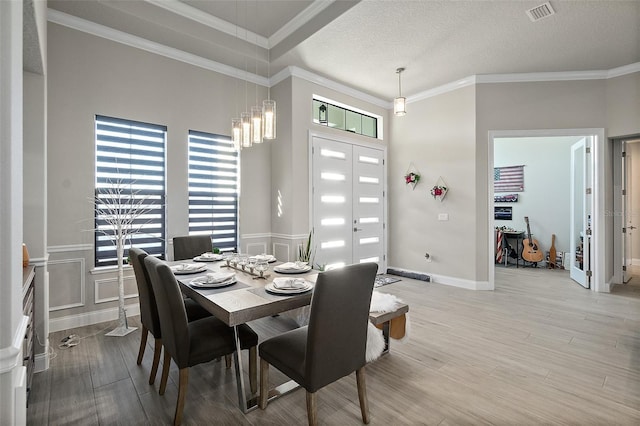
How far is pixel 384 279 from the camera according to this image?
527 centimetres

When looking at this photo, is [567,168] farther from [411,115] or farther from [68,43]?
[68,43]

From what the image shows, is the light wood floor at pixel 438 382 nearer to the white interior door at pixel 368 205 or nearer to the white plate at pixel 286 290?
the white plate at pixel 286 290

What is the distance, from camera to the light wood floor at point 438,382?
1.88m

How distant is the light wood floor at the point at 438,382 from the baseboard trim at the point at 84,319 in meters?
0.10

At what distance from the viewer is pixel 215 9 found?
3424 millimetres

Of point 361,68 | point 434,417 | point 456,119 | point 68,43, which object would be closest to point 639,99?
point 456,119

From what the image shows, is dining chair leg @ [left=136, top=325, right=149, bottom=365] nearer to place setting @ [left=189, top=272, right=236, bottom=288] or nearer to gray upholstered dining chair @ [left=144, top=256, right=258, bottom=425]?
gray upholstered dining chair @ [left=144, top=256, right=258, bottom=425]

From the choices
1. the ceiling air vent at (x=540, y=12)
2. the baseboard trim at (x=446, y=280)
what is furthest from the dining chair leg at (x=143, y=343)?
the ceiling air vent at (x=540, y=12)

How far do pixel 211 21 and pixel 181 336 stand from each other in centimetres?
347

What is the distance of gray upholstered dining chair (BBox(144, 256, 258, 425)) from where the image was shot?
1.71m

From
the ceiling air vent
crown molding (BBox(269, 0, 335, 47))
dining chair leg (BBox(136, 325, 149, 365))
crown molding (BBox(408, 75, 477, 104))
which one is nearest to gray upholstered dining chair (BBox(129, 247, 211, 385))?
dining chair leg (BBox(136, 325, 149, 365))

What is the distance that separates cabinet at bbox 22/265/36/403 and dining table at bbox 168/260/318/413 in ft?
2.87

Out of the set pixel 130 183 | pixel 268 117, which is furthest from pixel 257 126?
pixel 130 183

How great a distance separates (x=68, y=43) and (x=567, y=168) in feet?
27.0
